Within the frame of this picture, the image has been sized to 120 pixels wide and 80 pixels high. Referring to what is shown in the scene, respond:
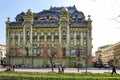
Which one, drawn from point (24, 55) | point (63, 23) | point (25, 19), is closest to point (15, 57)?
point (24, 55)

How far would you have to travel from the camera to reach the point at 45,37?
4348 inches

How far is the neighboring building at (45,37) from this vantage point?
4281 inches

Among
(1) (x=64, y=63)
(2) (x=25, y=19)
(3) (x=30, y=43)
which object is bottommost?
(1) (x=64, y=63)

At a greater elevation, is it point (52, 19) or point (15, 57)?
point (52, 19)

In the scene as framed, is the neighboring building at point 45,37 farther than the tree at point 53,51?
Yes

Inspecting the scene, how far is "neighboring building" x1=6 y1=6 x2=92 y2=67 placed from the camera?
108750 millimetres

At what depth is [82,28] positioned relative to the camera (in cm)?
10906

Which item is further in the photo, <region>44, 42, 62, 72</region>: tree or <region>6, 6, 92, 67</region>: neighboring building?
<region>6, 6, 92, 67</region>: neighboring building

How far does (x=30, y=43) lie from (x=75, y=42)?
51.4 ft

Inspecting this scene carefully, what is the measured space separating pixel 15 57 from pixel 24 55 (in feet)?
12.2

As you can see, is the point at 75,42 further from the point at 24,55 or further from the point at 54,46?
the point at 24,55

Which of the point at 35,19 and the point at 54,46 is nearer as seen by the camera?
the point at 54,46

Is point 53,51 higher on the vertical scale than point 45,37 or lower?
lower

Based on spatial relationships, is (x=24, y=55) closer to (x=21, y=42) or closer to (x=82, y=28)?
(x=21, y=42)
